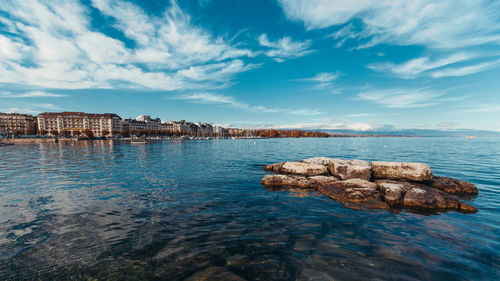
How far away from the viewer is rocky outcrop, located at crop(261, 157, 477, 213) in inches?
437

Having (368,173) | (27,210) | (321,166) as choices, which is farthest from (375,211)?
(27,210)

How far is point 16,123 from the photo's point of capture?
169 m

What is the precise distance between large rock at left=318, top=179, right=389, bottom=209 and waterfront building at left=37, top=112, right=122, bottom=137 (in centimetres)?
20356

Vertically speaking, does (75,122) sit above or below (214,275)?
above

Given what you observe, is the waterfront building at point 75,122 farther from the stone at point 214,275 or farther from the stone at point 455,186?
the stone at point 455,186

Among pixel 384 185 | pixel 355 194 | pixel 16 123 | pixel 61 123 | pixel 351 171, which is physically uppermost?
pixel 61 123

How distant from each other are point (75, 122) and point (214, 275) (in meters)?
239

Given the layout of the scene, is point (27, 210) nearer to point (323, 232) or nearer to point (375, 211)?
point (323, 232)

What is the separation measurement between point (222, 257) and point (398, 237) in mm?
7022

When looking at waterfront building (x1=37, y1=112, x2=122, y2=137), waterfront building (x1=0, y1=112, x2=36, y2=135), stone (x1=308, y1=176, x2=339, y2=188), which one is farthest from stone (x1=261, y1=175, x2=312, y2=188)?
waterfront building (x1=0, y1=112, x2=36, y2=135)

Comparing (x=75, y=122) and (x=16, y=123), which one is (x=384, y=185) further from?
(x=16, y=123)

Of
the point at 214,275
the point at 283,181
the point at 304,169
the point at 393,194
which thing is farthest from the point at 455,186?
the point at 214,275

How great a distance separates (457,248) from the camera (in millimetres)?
7105

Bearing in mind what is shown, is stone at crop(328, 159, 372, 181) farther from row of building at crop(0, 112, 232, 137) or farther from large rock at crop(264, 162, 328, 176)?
row of building at crop(0, 112, 232, 137)
